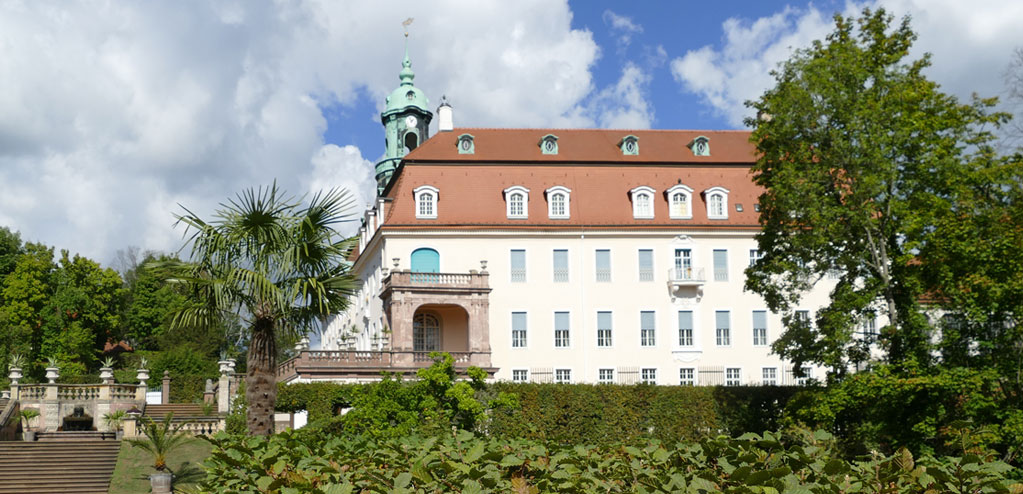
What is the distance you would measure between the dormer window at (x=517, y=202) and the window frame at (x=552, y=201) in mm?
1048

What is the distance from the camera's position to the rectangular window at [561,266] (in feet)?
148

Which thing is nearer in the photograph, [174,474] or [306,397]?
[174,474]

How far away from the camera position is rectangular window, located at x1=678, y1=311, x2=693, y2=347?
4506 cm

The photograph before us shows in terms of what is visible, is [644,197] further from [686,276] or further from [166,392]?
[166,392]

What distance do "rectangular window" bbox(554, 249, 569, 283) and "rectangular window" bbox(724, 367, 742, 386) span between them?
28.8 ft

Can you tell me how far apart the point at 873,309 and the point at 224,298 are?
17.0m

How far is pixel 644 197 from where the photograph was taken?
45719 millimetres

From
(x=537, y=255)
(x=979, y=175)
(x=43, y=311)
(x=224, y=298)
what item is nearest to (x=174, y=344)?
(x=43, y=311)

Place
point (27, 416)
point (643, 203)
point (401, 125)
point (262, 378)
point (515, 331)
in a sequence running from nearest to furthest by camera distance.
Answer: point (262, 378) < point (27, 416) < point (515, 331) < point (643, 203) < point (401, 125)

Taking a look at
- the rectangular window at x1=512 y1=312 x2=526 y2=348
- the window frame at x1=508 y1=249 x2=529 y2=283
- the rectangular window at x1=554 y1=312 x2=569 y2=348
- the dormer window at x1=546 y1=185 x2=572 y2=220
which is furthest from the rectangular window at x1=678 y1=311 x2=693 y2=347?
the window frame at x1=508 y1=249 x2=529 y2=283

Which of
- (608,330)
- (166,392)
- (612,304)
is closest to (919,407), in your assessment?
(608,330)

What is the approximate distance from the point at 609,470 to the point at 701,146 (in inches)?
1726

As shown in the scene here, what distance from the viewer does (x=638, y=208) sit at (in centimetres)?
4550

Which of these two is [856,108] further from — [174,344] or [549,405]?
[174,344]
